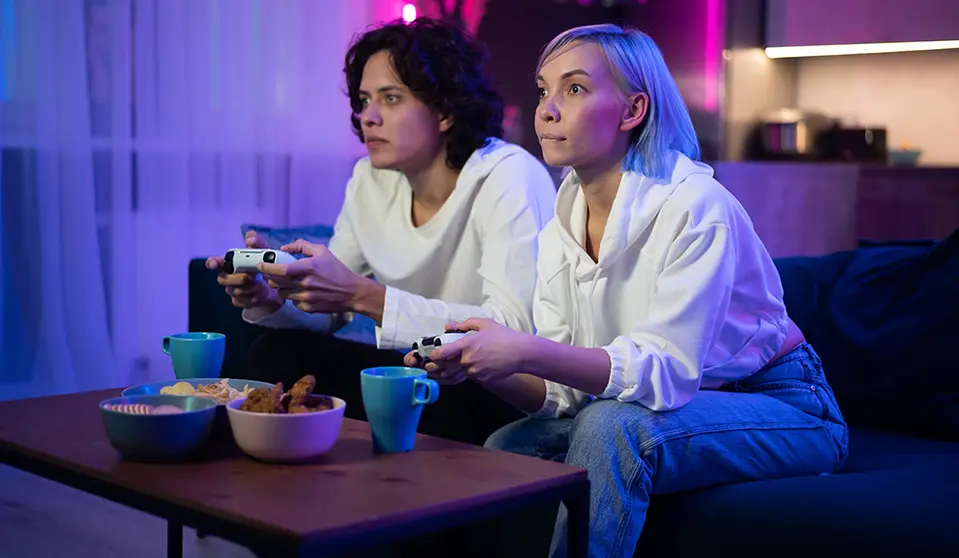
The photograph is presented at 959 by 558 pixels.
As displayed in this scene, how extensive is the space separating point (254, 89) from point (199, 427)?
2809mm

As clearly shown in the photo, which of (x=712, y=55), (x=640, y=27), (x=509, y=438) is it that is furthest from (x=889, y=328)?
(x=640, y=27)

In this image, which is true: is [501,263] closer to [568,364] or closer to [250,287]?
[250,287]

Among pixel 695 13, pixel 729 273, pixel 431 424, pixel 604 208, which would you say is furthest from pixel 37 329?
pixel 695 13

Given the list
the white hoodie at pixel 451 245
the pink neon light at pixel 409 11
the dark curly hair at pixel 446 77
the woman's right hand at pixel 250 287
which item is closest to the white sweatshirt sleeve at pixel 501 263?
the white hoodie at pixel 451 245

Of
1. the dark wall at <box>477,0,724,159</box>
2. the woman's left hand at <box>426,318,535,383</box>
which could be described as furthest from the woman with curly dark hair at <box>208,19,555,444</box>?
the dark wall at <box>477,0,724,159</box>

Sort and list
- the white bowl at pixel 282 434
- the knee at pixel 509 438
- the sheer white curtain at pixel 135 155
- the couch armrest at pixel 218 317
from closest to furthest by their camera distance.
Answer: the white bowl at pixel 282 434 < the knee at pixel 509 438 < the couch armrest at pixel 218 317 < the sheer white curtain at pixel 135 155

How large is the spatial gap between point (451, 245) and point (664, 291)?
0.80 meters

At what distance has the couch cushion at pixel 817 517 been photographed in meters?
1.43

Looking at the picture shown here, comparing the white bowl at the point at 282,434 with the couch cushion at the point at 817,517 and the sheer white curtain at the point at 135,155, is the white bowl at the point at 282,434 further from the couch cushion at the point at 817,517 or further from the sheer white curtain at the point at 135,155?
the sheer white curtain at the point at 135,155

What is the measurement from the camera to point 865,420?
2.12m

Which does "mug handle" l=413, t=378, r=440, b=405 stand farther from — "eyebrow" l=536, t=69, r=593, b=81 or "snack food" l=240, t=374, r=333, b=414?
"eyebrow" l=536, t=69, r=593, b=81

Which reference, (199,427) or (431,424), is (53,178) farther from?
(199,427)

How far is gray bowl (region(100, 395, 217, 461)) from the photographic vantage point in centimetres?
124

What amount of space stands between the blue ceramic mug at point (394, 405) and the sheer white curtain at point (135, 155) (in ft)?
7.87
